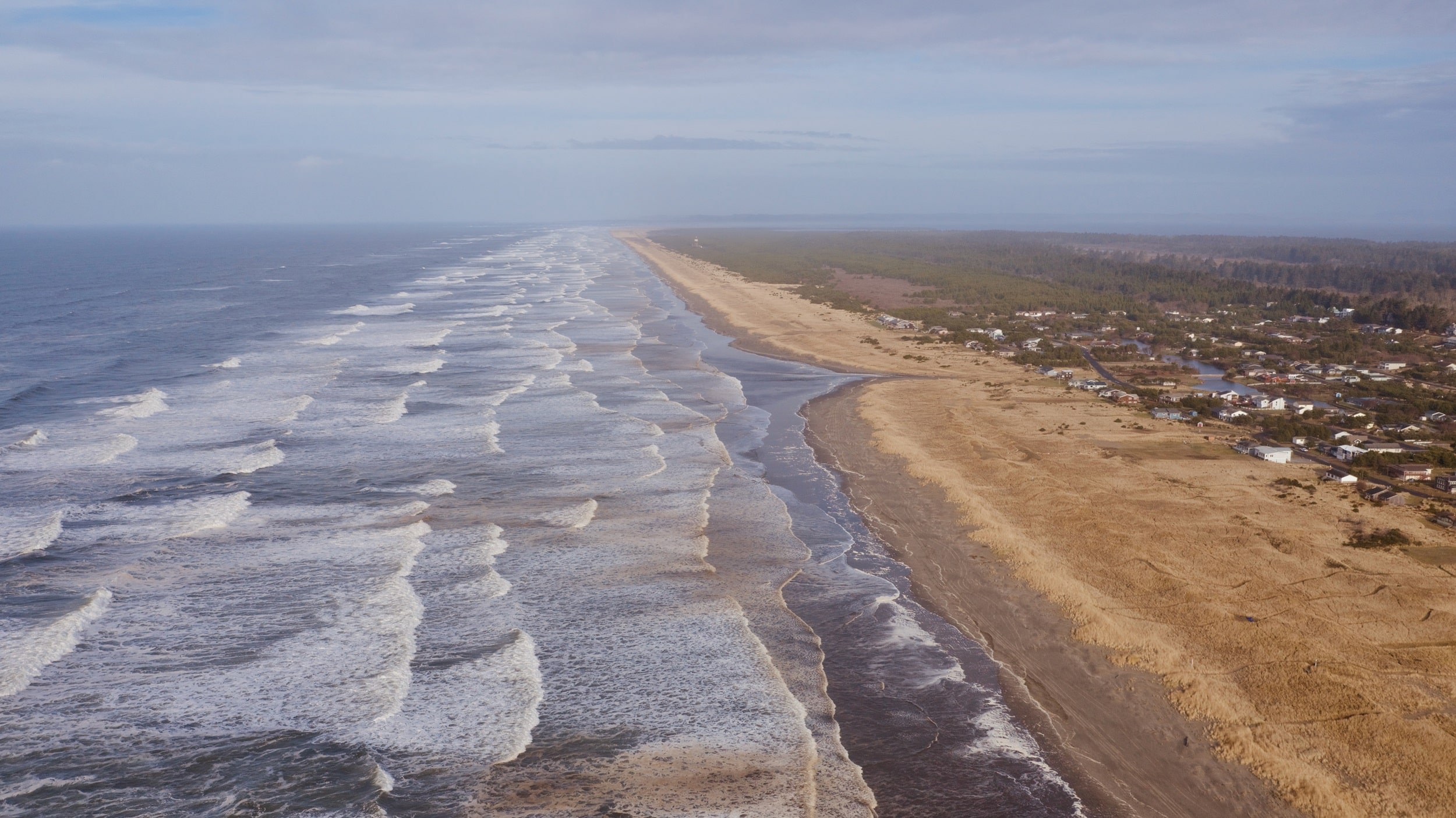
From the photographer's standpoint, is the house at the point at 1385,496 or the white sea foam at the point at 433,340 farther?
the white sea foam at the point at 433,340

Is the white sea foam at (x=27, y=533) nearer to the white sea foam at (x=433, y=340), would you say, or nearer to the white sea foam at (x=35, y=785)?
the white sea foam at (x=35, y=785)

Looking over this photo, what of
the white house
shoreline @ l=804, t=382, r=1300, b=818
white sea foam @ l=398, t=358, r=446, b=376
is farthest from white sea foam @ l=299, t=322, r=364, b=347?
the white house

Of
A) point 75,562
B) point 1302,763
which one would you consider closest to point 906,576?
point 1302,763

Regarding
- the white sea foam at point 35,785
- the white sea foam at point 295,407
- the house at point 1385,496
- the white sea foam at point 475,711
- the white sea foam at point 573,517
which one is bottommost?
the white sea foam at point 35,785

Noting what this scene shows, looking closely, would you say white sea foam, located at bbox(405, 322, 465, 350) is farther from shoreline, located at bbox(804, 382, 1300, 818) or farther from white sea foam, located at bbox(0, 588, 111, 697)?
shoreline, located at bbox(804, 382, 1300, 818)

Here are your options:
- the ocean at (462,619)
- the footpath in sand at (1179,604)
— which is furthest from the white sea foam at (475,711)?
the footpath in sand at (1179,604)

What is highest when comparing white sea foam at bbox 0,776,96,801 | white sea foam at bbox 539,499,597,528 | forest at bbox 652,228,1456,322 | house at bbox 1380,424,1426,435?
forest at bbox 652,228,1456,322
